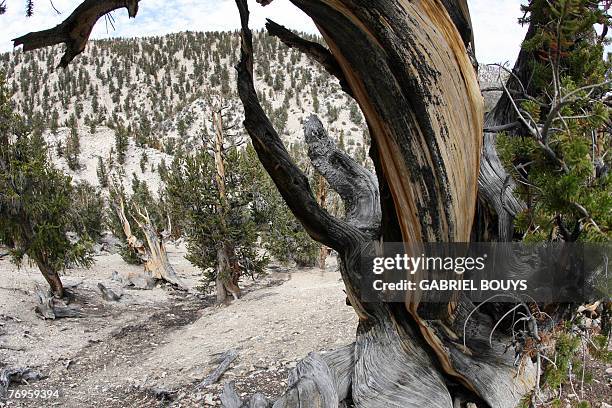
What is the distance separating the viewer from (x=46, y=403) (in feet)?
17.4

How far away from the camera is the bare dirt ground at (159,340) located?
516 centimetres

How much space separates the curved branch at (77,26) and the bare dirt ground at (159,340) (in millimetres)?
3501

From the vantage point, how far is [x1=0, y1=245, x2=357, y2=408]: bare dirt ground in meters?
5.16

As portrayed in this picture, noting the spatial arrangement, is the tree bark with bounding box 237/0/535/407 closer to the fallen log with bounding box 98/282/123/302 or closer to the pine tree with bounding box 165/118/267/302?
the pine tree with bounding box 165/118/267/302

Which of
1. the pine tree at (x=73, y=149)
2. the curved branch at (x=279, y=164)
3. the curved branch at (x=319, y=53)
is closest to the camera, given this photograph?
the curved branch at (x=279, y=164)

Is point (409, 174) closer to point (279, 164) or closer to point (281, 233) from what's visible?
point (279, 164)

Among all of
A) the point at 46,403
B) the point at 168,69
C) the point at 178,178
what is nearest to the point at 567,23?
the point at 46,403

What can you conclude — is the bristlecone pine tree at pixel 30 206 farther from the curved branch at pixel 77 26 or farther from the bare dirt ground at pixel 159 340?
the curved branch at pixel 77 26

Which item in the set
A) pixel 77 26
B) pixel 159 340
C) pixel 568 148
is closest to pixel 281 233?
pixel 159 340

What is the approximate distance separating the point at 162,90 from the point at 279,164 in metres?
42.8

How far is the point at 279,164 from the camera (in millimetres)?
2527

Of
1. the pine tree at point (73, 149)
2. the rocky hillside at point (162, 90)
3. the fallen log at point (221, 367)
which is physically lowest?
the fallen log at point (221, 367)

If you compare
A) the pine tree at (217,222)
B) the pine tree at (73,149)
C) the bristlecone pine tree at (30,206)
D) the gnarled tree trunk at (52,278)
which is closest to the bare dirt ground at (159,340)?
the gnarled tree trunk at (52,278)

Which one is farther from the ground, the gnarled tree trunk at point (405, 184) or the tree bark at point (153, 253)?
the gnarled tree trunk at point (405, 184)
